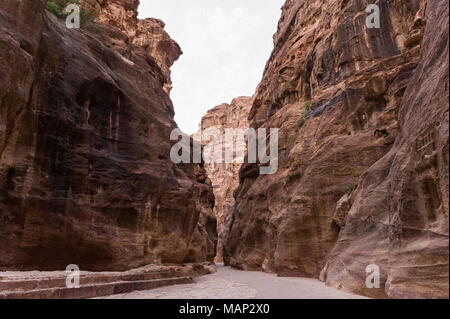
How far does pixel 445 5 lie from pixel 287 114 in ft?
65.1

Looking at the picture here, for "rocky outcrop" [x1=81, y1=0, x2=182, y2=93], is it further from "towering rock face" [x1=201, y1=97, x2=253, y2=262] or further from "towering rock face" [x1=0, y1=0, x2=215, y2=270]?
"towering rock face" [x1=201, y1=97, x2=253, y2=262]

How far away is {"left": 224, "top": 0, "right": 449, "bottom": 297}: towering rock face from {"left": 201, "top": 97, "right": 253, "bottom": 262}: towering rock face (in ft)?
117

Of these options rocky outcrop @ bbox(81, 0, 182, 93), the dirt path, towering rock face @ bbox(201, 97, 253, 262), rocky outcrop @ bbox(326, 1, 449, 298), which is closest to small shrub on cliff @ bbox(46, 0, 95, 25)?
rocky outcrop @ bbox(81, 0, 182, 93)

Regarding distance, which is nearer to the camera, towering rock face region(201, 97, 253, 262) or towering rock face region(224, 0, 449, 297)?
towering rock face region(224, 0, 449, 297)

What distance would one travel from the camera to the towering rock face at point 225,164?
70812mm

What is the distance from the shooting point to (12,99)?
10398mm

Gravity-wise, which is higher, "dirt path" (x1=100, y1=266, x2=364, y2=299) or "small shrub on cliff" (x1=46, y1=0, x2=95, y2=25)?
"small shrub on cliff" (x1=46, y1=0, x2=95, y2=25)

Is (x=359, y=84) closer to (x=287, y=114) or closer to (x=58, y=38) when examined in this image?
(x=287, y=114)

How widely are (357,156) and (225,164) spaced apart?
6585cm

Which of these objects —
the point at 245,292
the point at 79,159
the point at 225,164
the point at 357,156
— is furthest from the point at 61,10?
the point at 225,164

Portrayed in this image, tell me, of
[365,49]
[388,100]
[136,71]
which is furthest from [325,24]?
[136,71]

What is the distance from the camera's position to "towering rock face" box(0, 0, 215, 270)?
1116cm

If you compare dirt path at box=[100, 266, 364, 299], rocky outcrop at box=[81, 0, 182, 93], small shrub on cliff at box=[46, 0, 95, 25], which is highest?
rocky outcrop at box=[81, 0, 182, 93]

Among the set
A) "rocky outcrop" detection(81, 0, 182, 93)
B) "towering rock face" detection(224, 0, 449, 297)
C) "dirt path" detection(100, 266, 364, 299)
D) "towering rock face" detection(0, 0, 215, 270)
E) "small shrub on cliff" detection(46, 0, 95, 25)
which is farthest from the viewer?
"rocky outcrop" detection(81, 0, 182, 93)
